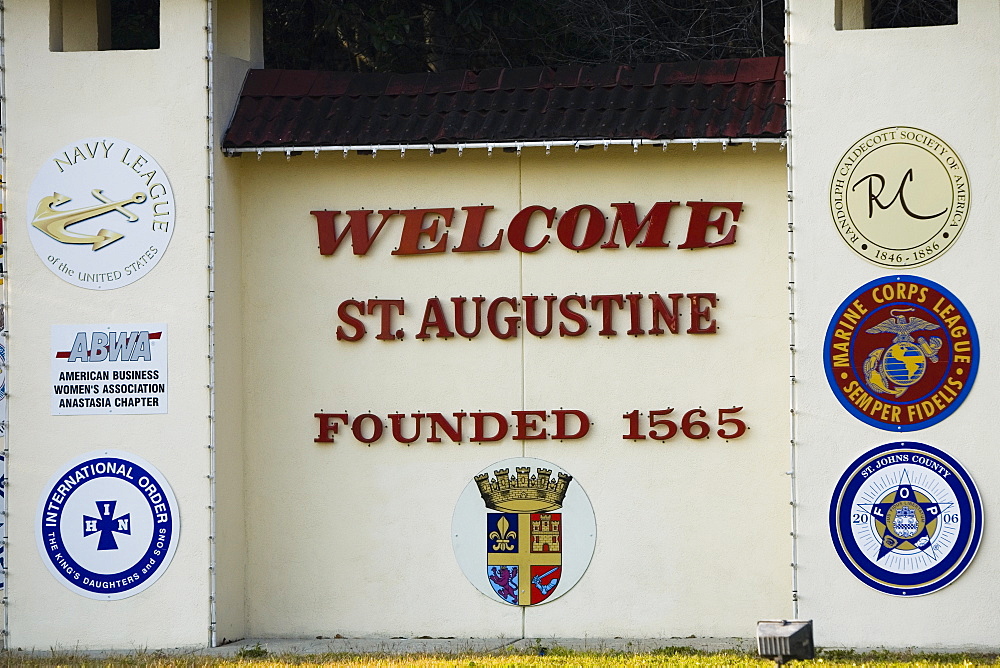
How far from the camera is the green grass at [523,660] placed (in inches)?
346

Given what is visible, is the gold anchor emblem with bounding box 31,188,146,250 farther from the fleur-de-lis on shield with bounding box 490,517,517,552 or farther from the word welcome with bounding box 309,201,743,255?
the fleur-de-lis on shield with bounding box 490,517,517,552

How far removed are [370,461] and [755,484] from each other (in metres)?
2.86

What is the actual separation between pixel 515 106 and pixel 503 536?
10.5 feet

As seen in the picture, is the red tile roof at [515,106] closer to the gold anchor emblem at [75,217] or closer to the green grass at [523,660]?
the gold anchor emblem at [75,217]

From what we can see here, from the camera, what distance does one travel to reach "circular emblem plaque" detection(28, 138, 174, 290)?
10078mm

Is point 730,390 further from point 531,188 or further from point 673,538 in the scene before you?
point 531,188

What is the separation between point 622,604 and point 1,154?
18.6 ft

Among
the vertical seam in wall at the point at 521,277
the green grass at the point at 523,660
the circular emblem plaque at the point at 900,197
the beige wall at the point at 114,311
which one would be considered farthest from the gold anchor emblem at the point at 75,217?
the circular emblem plaque at the point at 900,197

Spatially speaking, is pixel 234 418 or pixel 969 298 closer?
pixel 969 298

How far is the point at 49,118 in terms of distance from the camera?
33.2 ft

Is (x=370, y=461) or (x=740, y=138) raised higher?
(x=740, y=138)

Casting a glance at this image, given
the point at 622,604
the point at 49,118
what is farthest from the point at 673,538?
the point at 49,118

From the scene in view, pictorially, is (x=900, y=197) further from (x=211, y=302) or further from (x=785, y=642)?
(x=211, y=302)

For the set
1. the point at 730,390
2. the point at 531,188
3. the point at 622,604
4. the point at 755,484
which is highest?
the point at 531,188
